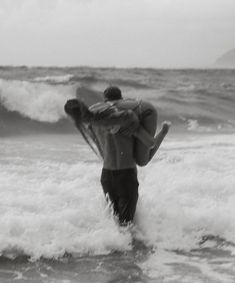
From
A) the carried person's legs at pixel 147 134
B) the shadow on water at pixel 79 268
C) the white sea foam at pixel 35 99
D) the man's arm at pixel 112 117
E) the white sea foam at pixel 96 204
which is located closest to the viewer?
the shadow on water at pixel 79 268

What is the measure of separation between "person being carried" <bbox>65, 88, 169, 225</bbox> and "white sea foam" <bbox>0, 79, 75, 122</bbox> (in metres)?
10.4

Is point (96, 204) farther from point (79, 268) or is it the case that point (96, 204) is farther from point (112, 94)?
point (112, 94)

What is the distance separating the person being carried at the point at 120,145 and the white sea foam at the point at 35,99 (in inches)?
409

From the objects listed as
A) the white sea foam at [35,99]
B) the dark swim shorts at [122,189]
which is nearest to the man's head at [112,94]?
the dark swim shorts at [122,189]

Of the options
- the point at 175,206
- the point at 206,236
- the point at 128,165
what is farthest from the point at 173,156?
the point at 128,165

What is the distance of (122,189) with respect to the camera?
467 cm

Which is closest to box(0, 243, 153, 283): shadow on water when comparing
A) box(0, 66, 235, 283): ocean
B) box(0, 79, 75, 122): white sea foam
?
box(0, 66, 235, 283): ocean

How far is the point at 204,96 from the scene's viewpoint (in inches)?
829

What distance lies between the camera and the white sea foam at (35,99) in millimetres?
15753

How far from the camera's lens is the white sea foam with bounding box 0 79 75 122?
1575 cm

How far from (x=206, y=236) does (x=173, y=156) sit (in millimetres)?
3693

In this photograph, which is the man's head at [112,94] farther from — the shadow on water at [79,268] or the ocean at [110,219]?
the shadow on water at [79,268]

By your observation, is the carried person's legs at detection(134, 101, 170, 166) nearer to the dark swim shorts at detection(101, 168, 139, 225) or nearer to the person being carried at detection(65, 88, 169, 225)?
the person being carried at detection(65, 88, 169, 225)

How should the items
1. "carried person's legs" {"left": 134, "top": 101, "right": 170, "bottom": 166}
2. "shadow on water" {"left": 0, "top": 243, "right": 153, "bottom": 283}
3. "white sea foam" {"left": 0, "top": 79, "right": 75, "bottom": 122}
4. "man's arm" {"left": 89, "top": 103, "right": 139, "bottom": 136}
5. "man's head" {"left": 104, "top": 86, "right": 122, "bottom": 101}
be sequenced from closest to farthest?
1. "shadow on water" {"left": 0, "top": 243, "right": 153, "bottom": 283}
2. "man's arm" {"left": 89, "top": 103, "right": 139, "bottom": 136}
3. "carried person's legs" {"left": 134, "top": 101, "right": 170, "bottom": 166}
4. "man's head" {"left": 104, "top": 86, "right": 122, "bottom": 101}
5. "white sea foam" {"left": 0, "top": 79, "right": 75, "bottom": 122}
